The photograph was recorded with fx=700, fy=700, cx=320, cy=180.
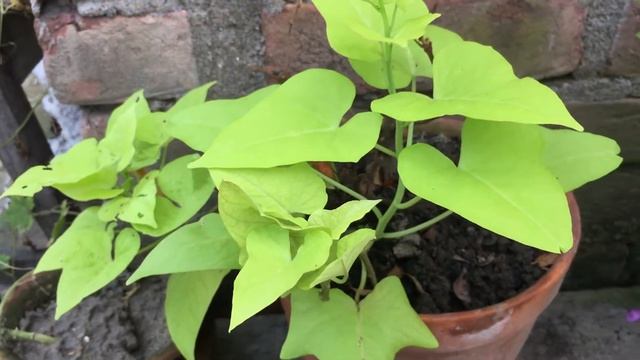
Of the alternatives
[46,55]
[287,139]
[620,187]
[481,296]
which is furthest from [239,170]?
[620,187]

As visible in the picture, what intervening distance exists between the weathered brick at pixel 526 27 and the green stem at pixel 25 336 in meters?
0.64

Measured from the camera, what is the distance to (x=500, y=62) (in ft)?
2.11

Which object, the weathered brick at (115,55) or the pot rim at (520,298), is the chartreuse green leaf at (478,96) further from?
the weathered brick at (115,55)

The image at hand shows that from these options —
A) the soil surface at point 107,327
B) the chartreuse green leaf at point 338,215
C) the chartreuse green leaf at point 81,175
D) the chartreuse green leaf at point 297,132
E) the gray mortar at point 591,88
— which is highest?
the chartreuse green leaf at point 297,132

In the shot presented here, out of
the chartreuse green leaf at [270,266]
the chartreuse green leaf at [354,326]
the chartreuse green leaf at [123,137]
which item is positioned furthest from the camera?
the chartreuse green leaf at [123,137]

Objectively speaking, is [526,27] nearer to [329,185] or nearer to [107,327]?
[329,185]

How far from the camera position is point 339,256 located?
1.98 ft

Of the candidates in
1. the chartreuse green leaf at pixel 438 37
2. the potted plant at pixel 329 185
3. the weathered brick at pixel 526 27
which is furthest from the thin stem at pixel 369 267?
the weathered brick at pixel 526 27

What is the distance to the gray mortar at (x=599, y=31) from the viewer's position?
2.98 feet

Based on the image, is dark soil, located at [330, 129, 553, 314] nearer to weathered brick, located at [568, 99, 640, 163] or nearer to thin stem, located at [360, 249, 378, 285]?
thin stem, located at [360, 249, 378, 285]

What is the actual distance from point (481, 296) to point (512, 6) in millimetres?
381

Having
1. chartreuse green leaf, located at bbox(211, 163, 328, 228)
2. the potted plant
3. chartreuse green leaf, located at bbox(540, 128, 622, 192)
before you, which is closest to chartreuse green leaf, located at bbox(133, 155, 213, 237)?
the potted plant

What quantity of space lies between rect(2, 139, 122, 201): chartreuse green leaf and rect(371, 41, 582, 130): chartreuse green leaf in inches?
12.8

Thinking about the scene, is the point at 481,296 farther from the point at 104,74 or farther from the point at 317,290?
the point at 104,74
